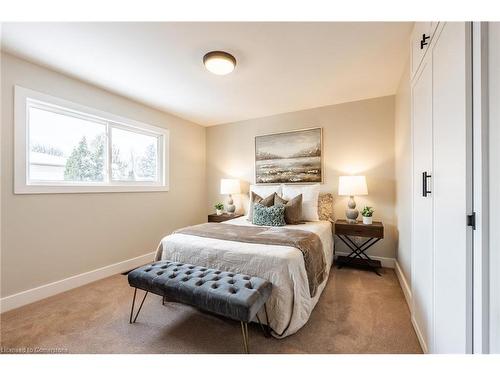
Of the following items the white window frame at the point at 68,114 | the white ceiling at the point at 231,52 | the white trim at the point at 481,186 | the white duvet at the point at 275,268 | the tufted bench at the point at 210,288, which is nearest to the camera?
the white trim at the point at 481,186

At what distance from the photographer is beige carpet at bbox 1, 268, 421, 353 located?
4.89 feet

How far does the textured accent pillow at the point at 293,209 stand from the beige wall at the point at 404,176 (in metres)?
1.19

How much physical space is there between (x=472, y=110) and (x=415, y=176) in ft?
2.93

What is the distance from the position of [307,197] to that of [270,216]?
70 cm

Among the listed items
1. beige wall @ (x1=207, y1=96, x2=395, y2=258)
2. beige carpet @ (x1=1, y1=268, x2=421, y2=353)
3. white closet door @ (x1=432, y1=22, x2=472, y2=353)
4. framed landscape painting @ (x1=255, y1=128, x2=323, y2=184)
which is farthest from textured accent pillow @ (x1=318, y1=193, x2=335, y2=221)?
white closet door @ (x1=432, y1=22, x2=472, y2=353)

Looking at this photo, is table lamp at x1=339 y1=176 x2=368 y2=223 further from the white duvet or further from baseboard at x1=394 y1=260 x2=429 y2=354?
the white duvet

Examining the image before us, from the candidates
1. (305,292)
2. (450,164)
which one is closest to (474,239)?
(450,164)

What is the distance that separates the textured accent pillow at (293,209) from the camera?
9.11 ft

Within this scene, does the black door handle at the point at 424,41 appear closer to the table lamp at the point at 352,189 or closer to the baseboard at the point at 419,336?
the table lamp at the point at 352,189

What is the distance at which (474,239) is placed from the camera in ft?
2.92

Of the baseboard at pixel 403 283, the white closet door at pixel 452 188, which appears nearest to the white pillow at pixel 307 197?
the baseboard at pixel 403 283

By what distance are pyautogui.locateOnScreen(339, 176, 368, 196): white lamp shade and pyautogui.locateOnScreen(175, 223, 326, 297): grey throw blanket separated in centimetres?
101

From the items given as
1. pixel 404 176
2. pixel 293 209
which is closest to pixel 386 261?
pixel 404 176
